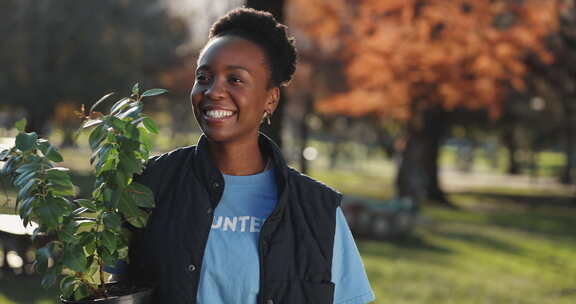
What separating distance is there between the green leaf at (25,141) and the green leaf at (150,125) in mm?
296

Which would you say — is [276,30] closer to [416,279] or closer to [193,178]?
[193,178]

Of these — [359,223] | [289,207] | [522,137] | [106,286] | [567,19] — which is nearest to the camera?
[106,286]

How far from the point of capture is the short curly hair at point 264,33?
2.47 metres

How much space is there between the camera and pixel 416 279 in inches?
376

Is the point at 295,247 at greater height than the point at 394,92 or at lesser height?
lesser

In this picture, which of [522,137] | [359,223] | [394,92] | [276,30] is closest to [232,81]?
[276,30]

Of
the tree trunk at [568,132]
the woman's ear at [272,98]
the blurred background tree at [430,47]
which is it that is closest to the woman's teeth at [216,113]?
the woman's ear at [272,98]

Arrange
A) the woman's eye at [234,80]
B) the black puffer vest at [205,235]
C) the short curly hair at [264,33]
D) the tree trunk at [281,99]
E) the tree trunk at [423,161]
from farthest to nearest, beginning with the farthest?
1. the tree trunk at [423,161]
2. the tree trunk at [281,99]
3. the short curly hair at [264,33]
4. the woman's eye at [234,80]
5. the black puffer vest at [205,235]

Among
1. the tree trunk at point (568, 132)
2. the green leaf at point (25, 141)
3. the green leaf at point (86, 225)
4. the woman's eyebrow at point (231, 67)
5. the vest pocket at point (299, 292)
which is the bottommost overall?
the vest pocket at point (299, 292)

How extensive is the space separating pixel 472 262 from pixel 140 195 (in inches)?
386

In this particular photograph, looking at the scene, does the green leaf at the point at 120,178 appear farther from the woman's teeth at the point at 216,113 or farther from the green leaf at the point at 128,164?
the woman's teeth at the point at 216,113

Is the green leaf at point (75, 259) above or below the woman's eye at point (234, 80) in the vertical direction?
below

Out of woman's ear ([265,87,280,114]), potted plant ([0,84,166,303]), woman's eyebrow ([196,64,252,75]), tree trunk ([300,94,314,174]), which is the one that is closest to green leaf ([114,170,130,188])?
potted plant ([0,84,166,303])

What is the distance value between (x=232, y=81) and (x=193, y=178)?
321mm
